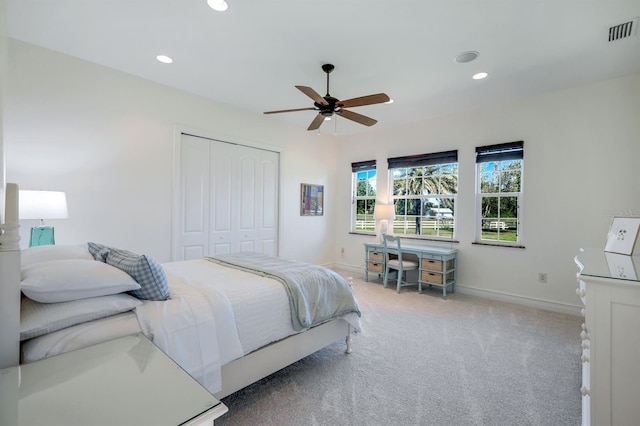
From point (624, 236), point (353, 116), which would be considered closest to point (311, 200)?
point (353, 116)

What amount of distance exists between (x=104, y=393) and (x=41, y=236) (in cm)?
250

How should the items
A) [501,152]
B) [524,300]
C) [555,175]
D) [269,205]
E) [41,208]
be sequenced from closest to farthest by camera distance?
[41,208]
[555,175]
[524,300]
[501,152]
[269,205]

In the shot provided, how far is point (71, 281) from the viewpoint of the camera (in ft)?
4.54

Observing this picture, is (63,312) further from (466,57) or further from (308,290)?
(466,57)

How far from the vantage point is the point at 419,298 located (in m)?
4.15

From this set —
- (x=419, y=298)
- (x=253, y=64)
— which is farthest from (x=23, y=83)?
(x=419, y=298)

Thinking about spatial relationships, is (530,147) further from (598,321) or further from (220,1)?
(220,1)

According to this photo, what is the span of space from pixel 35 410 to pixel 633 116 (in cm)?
512

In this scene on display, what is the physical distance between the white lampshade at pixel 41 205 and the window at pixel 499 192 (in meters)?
4.90

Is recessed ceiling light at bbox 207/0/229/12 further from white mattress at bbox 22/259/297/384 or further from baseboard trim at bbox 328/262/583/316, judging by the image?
baseboard trim at bbox 328/262/583/316

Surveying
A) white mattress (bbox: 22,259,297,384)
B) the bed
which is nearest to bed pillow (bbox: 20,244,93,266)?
the bed

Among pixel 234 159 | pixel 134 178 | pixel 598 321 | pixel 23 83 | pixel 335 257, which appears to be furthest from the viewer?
pixel 335 257

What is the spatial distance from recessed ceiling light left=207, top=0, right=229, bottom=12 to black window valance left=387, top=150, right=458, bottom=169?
3.58 m

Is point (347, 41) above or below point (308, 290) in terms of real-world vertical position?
above
